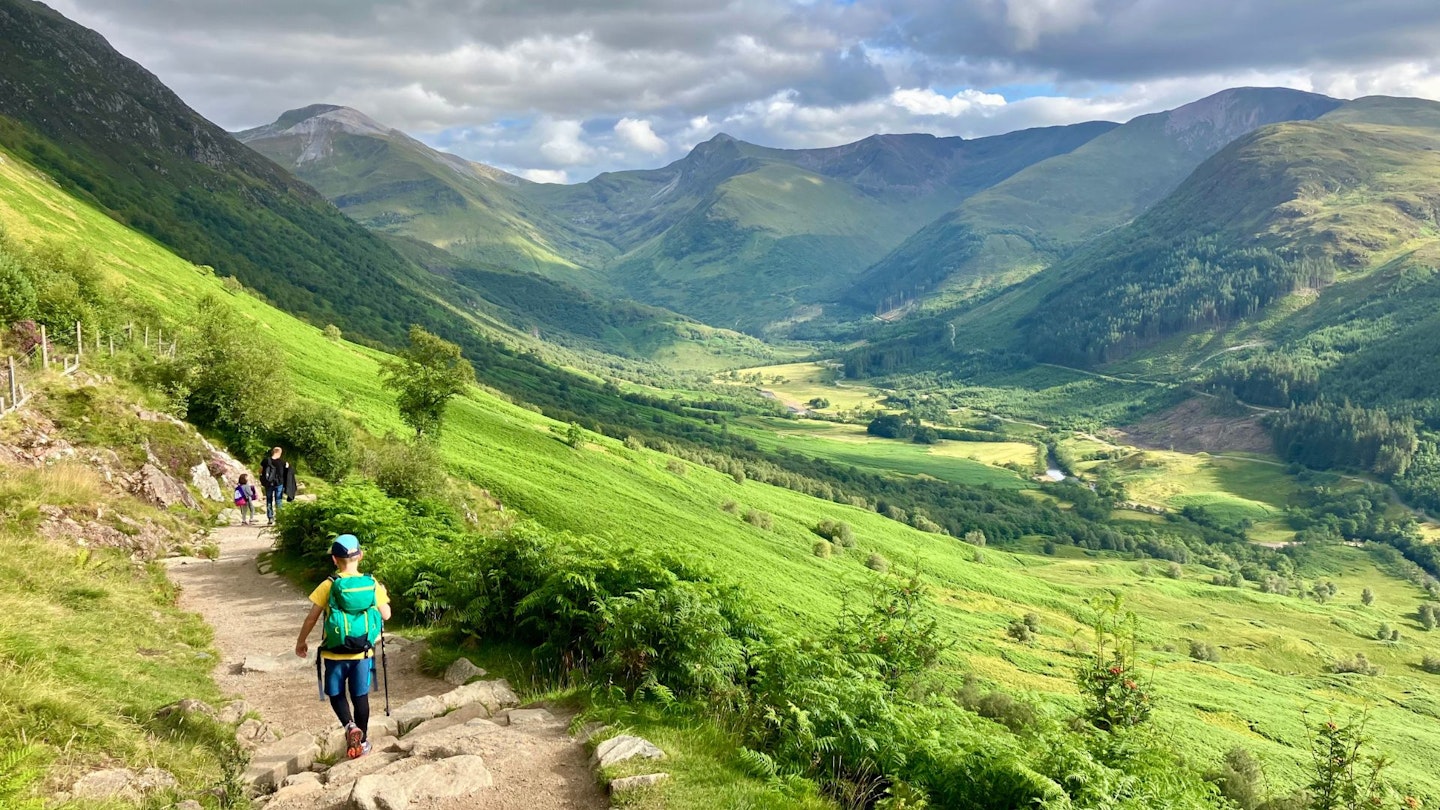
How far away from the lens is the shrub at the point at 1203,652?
305 feet

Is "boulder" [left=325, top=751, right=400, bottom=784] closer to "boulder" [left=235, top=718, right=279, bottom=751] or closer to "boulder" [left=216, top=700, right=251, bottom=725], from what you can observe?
"boulder" [left=235, top=718, right=279, bottom=751]

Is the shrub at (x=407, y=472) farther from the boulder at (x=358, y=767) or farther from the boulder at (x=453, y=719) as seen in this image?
the boulder at (x=358, y=767)

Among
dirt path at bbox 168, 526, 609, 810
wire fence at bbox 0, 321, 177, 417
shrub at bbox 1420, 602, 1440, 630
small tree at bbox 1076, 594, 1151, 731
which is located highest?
wire fence at bbox 0, 321, 177, 417

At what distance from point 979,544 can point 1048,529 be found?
33812 millimetres

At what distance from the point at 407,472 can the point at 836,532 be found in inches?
3218

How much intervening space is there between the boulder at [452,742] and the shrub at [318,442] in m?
34.3

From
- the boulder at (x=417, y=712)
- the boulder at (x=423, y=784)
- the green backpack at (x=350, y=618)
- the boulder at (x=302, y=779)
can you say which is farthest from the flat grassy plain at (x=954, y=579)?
the boulder at (x=302, y=779)

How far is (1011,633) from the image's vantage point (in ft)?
277

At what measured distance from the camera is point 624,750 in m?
11.7

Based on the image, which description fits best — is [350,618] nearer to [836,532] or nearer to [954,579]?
[954,579]

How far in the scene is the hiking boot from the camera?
40.0 feet

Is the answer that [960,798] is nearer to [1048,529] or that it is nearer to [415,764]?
[415,764]

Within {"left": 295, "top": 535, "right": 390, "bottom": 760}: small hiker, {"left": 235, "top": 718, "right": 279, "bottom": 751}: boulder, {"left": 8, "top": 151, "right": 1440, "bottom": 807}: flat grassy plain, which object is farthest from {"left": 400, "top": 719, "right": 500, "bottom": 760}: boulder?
{"left": 8, "top": 151, "right": 1440, "bottom": 807}: flat grassy plain

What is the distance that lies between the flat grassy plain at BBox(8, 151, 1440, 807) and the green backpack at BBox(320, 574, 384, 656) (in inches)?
720
